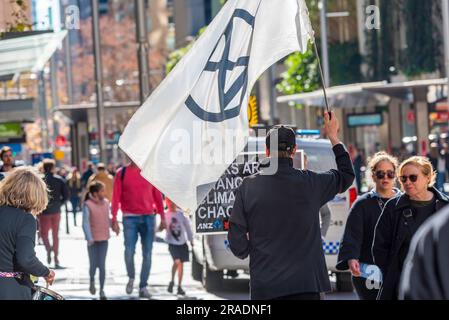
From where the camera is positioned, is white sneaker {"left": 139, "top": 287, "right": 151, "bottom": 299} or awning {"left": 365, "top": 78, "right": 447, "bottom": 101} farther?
awning {"left": 365, "top": 78, "right": 447, "bottom": 101}

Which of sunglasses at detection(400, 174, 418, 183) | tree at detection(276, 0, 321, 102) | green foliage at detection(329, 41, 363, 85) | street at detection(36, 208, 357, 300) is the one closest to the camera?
sunglasses at detection(400, 174, 418, 183)

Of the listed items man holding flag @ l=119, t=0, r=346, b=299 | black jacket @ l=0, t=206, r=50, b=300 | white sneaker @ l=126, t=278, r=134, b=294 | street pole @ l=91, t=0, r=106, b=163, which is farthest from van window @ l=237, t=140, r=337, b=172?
street pole @ l=91, t=0, r=106, b=163

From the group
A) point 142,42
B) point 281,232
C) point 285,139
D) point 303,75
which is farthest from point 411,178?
point 303,75

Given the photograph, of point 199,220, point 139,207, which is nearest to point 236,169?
point 199,220

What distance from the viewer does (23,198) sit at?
8070 millimetres

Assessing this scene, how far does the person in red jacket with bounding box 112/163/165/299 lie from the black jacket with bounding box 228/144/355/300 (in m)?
8.47

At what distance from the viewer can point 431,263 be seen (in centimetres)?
279

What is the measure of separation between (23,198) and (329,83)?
1911 inches

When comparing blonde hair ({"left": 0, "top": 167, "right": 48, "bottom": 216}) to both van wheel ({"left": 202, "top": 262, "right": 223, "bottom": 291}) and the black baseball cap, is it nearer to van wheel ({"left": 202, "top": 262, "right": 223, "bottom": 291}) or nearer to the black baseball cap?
the black baseball cap

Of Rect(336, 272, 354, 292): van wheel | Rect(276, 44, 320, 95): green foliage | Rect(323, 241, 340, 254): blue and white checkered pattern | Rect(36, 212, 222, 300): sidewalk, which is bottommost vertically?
Rect(36, 212, 222, 300): sidewalk

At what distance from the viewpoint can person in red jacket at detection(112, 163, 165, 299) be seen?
15984 millimetres

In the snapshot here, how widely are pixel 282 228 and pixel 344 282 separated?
8909 mm

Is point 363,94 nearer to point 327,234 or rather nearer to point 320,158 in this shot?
point 327,234
